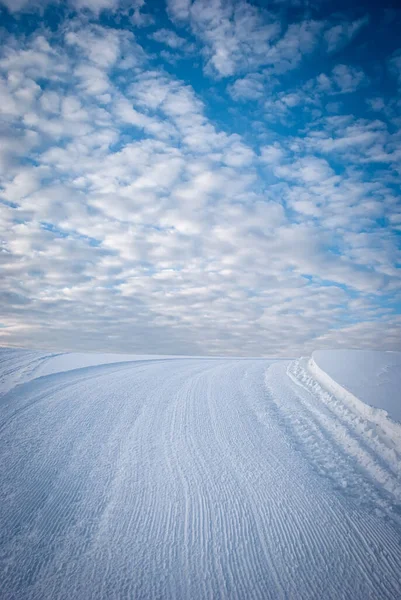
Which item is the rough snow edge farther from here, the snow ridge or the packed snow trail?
the packed snow trail

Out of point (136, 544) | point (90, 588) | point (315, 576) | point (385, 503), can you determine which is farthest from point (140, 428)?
point (385, 503)

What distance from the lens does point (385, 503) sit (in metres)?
2.78

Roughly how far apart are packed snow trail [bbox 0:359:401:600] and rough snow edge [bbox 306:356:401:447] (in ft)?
1.61

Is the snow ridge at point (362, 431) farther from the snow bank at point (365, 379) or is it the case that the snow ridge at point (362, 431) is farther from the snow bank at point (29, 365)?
the snow bank at point (29, 365)

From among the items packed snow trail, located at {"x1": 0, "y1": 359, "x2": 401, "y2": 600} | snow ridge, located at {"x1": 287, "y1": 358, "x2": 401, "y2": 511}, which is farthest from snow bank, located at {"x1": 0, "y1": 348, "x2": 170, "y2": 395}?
snow ridge, located at {"x1": 287, "y1": 358, "x2": 401, "y2": 511}

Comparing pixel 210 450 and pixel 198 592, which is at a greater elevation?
pixel 210 450

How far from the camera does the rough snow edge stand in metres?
3.84

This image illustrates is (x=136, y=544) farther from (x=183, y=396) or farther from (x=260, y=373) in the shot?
(x=260, y=373)

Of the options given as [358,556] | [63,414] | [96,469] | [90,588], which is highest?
[63,414]

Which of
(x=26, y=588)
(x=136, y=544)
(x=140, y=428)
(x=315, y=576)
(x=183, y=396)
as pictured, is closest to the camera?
(x=26, y=588)

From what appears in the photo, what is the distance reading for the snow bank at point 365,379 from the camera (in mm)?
4559

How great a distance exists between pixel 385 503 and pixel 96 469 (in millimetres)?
2807

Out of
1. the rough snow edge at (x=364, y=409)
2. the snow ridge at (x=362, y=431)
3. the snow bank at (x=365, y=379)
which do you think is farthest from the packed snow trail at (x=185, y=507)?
the snow bank at (x=365, y=379)

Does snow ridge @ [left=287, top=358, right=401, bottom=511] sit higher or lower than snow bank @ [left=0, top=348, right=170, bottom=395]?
lower
